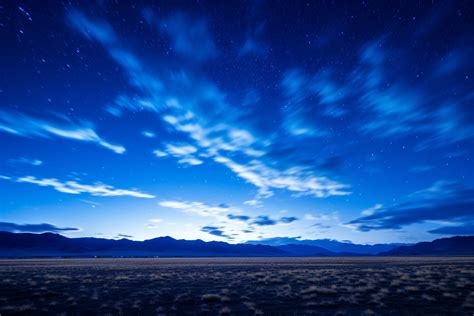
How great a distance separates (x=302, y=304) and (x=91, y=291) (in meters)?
14.7

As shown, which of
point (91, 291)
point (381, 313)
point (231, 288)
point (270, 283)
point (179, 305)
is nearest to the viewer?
point (381, 313)

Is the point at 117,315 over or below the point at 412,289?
below

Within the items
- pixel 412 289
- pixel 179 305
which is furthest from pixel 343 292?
pixel 179 305

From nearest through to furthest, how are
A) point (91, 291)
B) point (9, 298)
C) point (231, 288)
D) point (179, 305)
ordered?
1. point (179, 305)
2. point (9, 298)
3. point (91, 291)
4. point (231, 288)

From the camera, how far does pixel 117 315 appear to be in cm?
1349

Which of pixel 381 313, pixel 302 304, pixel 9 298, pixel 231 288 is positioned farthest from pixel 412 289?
pixel 9 298

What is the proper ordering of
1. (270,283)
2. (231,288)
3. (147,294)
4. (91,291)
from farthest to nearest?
Result: (270,283)
(231,288)
(91,291)
(147,294)

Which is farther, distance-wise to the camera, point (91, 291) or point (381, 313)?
point (91, 291)

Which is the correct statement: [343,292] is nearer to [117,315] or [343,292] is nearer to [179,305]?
[179,305]

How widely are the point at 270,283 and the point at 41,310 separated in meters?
16.4

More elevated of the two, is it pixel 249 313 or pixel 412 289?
pixel 412 289

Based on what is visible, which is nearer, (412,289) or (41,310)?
(41,310)

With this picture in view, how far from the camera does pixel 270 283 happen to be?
24.2 metres

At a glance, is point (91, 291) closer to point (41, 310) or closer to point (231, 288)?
point (41, 310)
